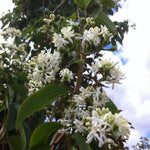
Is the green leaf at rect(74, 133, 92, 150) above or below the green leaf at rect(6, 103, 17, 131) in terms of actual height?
below

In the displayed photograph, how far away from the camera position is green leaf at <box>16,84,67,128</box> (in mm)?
633

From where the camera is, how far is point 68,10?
5.88 ft

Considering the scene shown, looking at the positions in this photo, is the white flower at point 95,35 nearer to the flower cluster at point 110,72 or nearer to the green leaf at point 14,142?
the flower cluster at point 110,72

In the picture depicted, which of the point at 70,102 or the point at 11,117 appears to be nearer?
the point at 70,102

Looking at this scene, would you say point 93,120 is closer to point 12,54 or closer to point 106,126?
point 106,126

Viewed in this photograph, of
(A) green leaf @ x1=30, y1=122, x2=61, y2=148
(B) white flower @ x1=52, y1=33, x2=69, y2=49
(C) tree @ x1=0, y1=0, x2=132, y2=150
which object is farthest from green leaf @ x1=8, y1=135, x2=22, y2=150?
(B) white flower @ x1=52, y1=33, x2=69, y2=49

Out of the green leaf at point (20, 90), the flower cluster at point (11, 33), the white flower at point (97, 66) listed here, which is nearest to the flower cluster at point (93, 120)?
the white flower at point (97, 66)

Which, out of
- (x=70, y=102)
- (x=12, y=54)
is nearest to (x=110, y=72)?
(x=70, y=102)

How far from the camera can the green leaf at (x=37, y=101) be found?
0.63 meters

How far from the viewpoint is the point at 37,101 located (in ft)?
2.12

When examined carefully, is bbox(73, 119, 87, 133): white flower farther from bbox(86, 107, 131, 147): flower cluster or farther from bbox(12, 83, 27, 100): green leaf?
bbox(12, 83, 27, 100): green leaf

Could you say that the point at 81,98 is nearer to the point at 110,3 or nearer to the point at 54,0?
the point at 110,3

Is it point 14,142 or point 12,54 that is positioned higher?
point 12,54

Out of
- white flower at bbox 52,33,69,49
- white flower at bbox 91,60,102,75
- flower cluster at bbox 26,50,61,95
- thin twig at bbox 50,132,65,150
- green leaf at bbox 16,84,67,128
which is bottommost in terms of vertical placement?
thin twig at bbox 50,132,65,150
